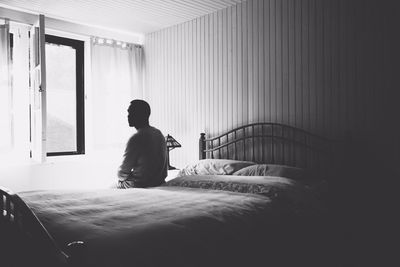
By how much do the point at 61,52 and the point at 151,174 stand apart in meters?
2.65

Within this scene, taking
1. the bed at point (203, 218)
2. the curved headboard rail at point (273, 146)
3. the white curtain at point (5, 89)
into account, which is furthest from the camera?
the white curtain at point (5, 89)

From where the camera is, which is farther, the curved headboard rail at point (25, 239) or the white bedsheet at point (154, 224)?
the white bedsheet at point (154, 224)

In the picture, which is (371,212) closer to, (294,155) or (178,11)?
(294,155)

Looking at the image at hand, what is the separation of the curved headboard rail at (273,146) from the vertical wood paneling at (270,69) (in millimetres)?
104

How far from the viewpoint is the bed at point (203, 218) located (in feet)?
4.74

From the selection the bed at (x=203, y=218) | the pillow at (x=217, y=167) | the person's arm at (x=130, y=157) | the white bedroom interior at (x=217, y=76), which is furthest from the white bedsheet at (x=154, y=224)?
the white bedroom interior at (x=217, y=76)

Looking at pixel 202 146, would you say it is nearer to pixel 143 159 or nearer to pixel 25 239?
pixel 143 159

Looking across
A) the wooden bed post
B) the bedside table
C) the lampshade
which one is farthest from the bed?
the lampshade

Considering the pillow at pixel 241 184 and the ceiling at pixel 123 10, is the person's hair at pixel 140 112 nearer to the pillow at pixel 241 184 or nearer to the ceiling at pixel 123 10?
the pillow at pixel 241 184

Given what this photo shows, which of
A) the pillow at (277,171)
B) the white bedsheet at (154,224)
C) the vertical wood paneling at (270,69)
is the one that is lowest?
the white bedsheet at (154,224)

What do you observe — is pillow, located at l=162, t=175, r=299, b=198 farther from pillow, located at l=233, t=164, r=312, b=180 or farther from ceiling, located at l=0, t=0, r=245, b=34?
ceiling, located at l=0, t=0, r=245, b=34

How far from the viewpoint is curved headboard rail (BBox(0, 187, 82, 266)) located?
1.27 metres

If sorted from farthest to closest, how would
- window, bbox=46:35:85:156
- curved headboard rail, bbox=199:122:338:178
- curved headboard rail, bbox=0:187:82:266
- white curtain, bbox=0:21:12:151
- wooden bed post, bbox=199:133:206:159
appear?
window, bbox=46:35:85:156, wooden bed post, bbox=199:133:206:159, white curtain, bbox=0:21:12:151, curved headboard rail, bbox=199:122:338:178, curved headboard rail, bbox=0:187:82:266

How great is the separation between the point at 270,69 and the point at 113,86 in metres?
2.30
